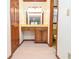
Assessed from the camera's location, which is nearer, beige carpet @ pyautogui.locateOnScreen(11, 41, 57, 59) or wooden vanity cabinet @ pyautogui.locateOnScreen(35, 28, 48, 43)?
beige carpet @ pyautogui.locateOnScreen(11, 41, 57, 59)

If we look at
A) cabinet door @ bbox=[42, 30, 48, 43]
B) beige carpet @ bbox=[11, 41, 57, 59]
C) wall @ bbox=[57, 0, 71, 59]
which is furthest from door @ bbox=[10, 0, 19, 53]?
cabinet door @ bbox=[42, 30, 48, 43]

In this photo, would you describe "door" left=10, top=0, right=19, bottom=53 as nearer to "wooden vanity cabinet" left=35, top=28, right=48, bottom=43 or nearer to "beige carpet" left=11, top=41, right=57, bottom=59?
"beige carpet" left=11, top=41, right=57, bottom=59

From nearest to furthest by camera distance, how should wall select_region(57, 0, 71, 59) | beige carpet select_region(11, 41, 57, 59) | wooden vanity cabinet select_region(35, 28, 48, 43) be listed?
wall select_region(57, 0, 71, 59), beige carpet select_region(11, 41, 57, 59), wooden vanity cabinet select_region(35, 28, 48, 43)

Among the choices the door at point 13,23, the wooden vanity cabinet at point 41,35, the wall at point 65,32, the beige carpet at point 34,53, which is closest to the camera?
the wall at point 65,32

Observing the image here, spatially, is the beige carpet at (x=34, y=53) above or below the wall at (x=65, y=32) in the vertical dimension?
below

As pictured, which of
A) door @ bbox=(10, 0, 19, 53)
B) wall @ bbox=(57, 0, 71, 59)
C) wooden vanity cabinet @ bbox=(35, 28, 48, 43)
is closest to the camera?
Result: wall @ bbox=(57, 0, 71, 59)

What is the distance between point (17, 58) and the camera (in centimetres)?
433

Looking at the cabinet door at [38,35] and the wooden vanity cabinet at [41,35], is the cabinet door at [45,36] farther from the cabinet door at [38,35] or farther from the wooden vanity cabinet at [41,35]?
the cabinet door at [38,35]

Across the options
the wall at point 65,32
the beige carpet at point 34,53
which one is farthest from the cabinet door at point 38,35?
the wall at point 65,32

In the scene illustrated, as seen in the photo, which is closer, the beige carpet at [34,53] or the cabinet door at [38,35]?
the beige carpet at [34,53]

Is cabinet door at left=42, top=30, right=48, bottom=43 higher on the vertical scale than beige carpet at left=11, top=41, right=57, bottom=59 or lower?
higher
